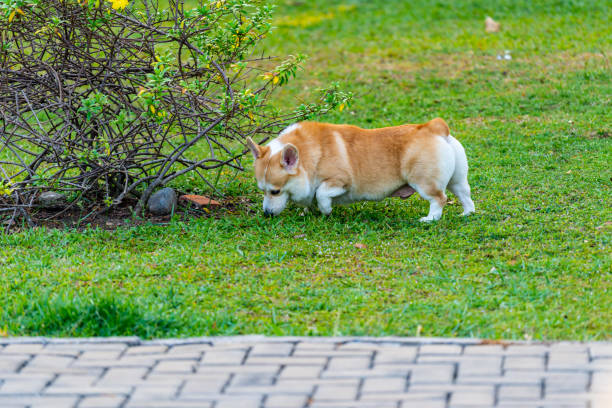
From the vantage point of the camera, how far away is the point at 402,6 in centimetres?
1925

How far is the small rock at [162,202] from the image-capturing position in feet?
25.7

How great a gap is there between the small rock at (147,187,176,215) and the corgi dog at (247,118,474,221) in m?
1.03

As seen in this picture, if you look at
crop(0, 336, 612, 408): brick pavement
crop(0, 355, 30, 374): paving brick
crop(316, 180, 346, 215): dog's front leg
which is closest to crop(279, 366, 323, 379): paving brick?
crop(0, 336, 612, 408): brick pavement

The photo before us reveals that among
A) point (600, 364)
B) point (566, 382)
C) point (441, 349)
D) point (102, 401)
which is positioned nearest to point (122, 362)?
point (102, 401)

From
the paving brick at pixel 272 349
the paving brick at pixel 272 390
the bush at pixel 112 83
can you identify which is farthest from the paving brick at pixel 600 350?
the bush at pixel 112 83

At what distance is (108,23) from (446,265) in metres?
3.83

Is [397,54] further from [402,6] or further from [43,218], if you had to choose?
[43,218]

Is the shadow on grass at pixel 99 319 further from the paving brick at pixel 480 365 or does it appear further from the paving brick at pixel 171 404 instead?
the paving brick at pixel 480 365

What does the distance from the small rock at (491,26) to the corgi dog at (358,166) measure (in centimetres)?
957

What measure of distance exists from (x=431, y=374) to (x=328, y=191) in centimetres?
332

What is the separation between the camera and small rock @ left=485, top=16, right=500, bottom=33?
16228 mm

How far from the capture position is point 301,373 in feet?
14.1

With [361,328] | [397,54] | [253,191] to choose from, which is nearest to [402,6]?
[397,54]

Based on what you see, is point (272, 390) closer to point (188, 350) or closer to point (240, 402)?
point (240, 402)
